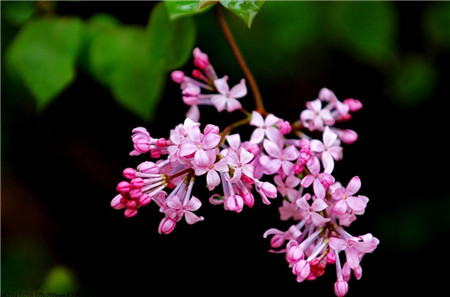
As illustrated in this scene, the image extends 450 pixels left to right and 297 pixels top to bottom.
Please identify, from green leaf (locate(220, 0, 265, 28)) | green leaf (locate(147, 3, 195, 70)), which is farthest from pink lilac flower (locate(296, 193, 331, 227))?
green leaf (locate(147, 3, 195, 70))

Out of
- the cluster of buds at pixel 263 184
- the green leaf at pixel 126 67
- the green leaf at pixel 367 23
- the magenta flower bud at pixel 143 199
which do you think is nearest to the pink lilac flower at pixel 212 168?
the cluster of buds at pixel 263 184

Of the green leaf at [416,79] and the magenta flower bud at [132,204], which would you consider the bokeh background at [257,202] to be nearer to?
the green leaf at [416,79]

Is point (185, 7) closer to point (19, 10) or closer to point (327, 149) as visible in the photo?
point (327, 149)

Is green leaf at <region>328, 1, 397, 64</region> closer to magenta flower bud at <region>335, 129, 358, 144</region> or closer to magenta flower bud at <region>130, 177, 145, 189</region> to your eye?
magenta flower bud at <region>335, 129, 358, 144</region>

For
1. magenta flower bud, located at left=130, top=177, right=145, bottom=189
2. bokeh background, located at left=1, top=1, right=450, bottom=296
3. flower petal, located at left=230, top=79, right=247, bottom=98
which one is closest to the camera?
magenta flower bud, located at left=130, top=177, right=145, bottom=189

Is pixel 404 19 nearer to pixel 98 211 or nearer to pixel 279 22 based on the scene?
pixel 279 22

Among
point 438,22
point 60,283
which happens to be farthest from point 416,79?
point 60,283
